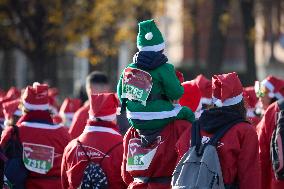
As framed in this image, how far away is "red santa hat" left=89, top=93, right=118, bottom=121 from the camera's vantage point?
838cm

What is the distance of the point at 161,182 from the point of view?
7.31 m

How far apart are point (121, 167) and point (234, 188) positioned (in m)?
1.28

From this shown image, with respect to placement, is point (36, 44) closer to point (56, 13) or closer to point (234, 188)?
point (56, 13)

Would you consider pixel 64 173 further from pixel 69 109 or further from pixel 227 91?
pixel 69 109

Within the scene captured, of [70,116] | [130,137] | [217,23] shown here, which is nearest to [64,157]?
[130,137]

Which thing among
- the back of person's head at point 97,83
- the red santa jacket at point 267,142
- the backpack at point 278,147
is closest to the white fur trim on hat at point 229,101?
the backpack at point 278,147

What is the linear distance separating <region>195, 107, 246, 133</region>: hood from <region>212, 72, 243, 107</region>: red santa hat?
65 millimetres

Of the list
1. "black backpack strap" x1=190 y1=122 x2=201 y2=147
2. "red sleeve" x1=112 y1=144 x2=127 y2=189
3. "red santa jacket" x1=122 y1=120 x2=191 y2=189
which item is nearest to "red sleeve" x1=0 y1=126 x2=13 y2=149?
"red sleeve" x1=112 y1=144 x2=127 y2=189

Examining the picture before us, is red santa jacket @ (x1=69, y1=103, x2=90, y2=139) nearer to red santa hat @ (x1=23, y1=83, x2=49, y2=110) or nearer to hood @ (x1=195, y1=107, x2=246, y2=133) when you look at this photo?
red santa hat @ (x1=23, y1=83, x2=49, y2=110)

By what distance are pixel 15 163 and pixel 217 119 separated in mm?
2655

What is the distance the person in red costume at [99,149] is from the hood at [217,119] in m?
1.40

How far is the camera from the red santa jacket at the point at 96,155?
8.17 m

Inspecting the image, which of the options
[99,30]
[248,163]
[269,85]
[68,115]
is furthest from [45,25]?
[248,163]

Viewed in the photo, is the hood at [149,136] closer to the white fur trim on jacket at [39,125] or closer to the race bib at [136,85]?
the race bib at [136,85]
